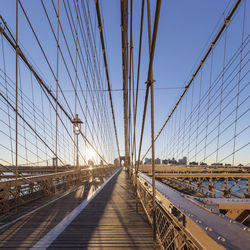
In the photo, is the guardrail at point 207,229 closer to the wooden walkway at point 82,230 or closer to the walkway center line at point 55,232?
the wooden walkway at point 82,230

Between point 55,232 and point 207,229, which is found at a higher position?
point 207,229

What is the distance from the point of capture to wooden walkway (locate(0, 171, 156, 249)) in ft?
7.82

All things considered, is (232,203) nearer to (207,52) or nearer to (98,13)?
(98,13)

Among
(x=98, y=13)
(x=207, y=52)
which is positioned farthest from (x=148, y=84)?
(x=207, y=52)

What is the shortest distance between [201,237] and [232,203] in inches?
40.6

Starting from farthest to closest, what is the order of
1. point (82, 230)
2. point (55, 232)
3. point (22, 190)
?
point (22, 190)
point (82, 230)
point (55, 232)

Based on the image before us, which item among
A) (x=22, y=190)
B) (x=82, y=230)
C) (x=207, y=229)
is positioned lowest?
(x=82, y=230)

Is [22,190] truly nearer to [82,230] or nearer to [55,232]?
[55,232]

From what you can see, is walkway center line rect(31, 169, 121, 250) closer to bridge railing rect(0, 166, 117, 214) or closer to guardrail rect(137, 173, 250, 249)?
bridge railing rect(0, 166, 117, 214)

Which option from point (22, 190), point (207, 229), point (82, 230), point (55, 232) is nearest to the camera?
point (207, 229)

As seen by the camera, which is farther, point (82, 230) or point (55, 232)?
point (82, 230)

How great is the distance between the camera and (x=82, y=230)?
2832 millimetres

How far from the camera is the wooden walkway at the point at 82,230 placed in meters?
2.38

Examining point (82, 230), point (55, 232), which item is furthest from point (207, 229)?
point (55, 232)
